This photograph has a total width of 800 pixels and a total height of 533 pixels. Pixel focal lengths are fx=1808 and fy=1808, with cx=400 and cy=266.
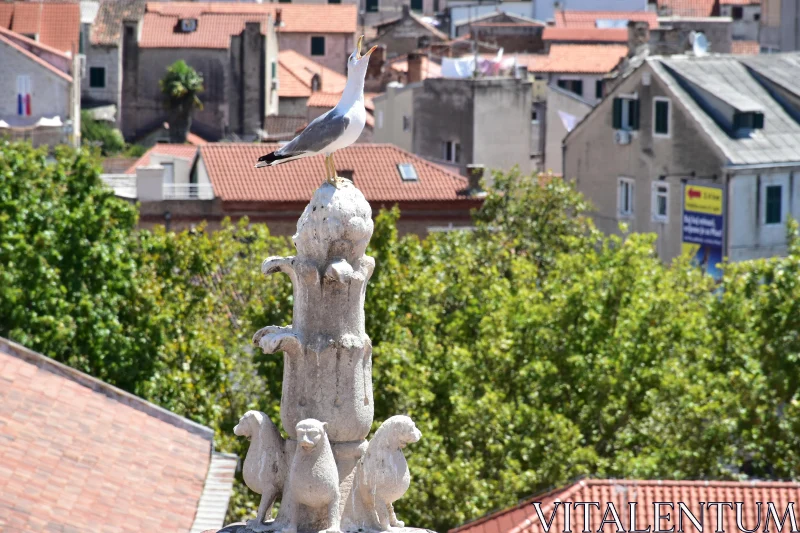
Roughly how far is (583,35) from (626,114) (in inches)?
1700

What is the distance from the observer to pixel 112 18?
99750 mm

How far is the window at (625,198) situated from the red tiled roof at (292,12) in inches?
1811

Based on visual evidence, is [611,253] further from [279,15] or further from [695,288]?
[279,15]

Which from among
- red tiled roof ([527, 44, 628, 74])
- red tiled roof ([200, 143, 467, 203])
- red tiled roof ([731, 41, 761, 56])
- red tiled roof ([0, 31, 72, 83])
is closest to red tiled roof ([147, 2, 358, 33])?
red tiled roof ([527, 44, 628, 74])

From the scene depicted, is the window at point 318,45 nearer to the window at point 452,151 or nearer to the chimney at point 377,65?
the chimney at point 377,65

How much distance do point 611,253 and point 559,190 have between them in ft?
50.5

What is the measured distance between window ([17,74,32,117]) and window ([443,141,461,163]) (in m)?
16.4

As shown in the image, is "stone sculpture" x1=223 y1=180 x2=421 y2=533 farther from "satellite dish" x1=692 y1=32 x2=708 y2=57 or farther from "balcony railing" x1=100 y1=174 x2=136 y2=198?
"satellite dish" x1=692 y1=32 x2=708 y2=57

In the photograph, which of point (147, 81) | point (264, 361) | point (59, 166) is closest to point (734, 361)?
point (264, 361)

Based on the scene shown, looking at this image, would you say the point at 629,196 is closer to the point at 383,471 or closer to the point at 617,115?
the point at 617,115

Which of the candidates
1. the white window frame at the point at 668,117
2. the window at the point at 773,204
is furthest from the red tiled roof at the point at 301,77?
the window at the point at 773,204

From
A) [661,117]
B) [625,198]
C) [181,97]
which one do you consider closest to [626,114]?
[661,117]

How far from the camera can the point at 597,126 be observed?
191ft

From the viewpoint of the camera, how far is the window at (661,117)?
5344 centimetres
